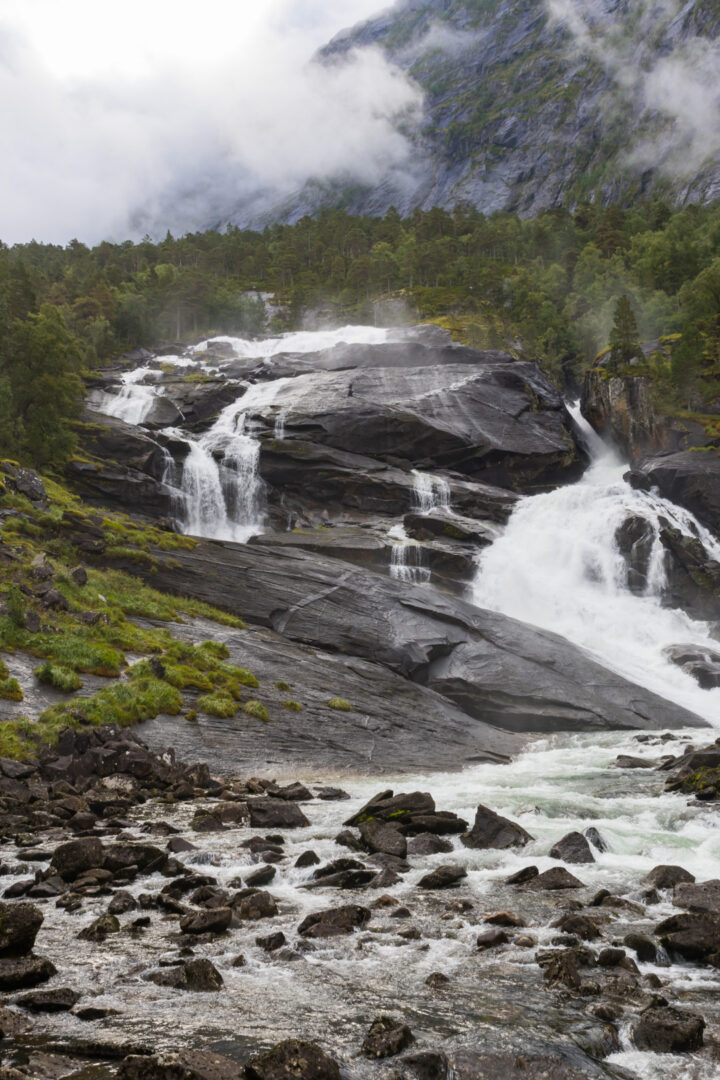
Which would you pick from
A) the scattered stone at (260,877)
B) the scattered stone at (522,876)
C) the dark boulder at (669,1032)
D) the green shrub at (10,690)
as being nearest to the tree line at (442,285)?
the green shrub at (10,690)

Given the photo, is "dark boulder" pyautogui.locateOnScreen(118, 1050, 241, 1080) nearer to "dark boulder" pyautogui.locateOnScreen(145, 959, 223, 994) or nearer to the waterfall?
"dark boulder" pyautogui.locateOnScreen(145, 959, 223, 994)

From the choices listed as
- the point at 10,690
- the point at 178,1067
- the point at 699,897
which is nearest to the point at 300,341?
the point at 10,690

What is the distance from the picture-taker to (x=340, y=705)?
32.7 metres

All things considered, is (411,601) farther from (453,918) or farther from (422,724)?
(453,918)

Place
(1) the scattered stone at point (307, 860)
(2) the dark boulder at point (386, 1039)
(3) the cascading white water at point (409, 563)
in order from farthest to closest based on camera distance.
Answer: (3) the cascading white water at point (409, 563) < (1) the scattered stone at point (307, 860) < (2) the dark boulder at point (386, 1039)

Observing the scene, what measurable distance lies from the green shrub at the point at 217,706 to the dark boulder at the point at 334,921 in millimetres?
18085

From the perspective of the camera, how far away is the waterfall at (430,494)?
65688 mm

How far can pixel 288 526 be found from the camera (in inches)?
2522

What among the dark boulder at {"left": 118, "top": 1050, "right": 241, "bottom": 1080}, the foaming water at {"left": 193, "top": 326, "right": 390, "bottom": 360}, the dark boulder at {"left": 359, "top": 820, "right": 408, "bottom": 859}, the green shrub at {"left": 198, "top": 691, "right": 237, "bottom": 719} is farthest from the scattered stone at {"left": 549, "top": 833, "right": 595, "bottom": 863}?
the foaming water at {"left": 193, "top": 326, "right": 390, "bottom": 360}

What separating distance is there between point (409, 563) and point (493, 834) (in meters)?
38.1

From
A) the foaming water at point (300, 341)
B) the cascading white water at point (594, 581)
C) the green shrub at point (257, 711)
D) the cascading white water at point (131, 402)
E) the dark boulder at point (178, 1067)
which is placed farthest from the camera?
the foaming water at point (300, 341)

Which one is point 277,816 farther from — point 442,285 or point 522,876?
point 442,285

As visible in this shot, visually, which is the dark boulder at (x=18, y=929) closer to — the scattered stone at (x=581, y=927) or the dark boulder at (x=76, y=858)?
the dark boulder at (x=76, y=858)

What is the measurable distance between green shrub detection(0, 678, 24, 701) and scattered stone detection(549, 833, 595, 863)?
18410mm
